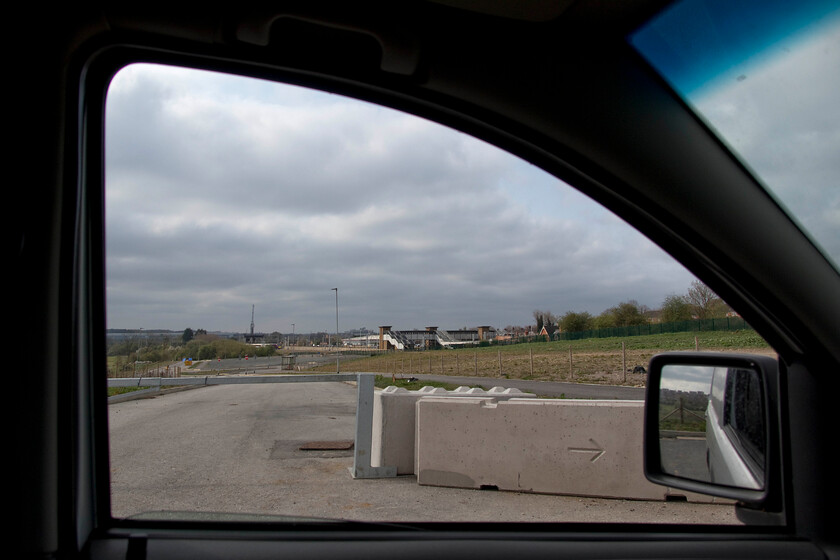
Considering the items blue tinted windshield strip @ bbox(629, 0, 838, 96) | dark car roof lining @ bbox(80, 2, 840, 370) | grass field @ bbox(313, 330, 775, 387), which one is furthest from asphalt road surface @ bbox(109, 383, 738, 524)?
blue tinted windshield strip @ bbox(629, 0, 838, 96)

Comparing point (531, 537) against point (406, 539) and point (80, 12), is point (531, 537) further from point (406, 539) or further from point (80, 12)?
point (80, 12)

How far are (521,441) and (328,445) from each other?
1.98 m

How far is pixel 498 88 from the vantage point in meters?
1.95

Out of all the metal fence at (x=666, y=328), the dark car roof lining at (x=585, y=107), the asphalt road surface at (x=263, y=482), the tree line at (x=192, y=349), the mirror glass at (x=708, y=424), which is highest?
the dark car roof lining at (x=585, y=107)

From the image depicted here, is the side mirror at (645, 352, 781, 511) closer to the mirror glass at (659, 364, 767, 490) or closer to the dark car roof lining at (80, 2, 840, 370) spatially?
the mirror glass at (659, 364, 767, 490)

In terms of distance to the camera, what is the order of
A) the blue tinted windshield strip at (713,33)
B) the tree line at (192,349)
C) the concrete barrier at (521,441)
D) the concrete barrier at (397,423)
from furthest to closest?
the concrete barrier at (397,423), the concrete barrier at (521,441), the tree line at (192,349), the blue tinted windshield strip at (713,33)

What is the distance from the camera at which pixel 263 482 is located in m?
4.07

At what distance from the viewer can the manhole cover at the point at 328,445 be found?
596 centimetres

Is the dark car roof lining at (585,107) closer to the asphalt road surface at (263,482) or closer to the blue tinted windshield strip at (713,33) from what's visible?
the blue tinted windshield strip at (713,33)

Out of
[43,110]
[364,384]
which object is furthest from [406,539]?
[364,384]

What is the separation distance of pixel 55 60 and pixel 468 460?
504 centimetres

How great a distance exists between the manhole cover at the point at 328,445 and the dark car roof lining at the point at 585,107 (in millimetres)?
4519

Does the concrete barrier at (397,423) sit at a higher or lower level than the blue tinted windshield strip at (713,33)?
lower

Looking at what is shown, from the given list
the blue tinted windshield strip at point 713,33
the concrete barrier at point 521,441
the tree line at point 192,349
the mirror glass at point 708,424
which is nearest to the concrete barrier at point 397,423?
the concrete barrier at point 521,441
